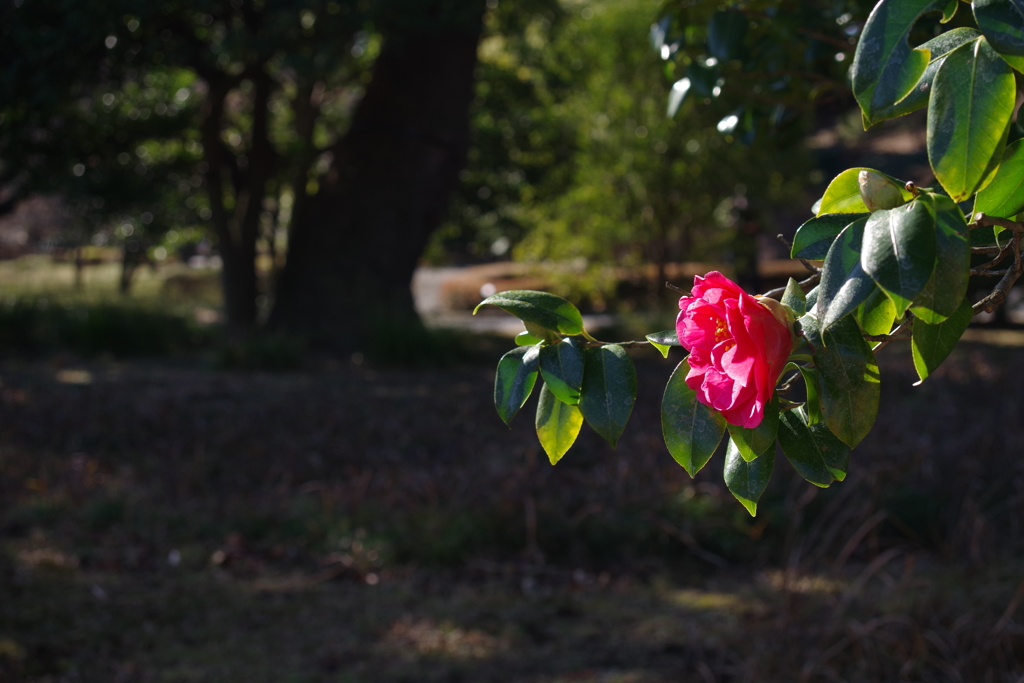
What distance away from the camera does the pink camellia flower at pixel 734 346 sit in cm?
92

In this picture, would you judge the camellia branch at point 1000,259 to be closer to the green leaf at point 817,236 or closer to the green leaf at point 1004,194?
the green leaf at point 1004,194

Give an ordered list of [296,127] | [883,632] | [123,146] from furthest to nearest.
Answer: [296,127] → [123,146] → [883,632]

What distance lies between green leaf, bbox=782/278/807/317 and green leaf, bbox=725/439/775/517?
18 cm

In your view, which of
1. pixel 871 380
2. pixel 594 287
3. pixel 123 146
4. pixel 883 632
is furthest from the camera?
pixel 594 287

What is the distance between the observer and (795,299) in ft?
3.53

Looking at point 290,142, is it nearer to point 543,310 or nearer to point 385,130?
point 385,130

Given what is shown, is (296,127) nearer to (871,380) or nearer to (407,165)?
(407,165)

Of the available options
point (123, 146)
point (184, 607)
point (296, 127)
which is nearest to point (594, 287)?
point (296, 127)

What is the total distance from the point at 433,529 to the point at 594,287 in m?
11.0

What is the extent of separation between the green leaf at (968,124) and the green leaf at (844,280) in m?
0.09

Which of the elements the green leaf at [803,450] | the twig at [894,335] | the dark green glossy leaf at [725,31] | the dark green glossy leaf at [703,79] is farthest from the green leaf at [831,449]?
the dark green glossy leaf at [703,79]

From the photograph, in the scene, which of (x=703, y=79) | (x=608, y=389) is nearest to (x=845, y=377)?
(x=608, y=389)

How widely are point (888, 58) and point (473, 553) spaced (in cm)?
377

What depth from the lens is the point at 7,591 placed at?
3867 mm
